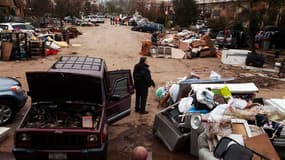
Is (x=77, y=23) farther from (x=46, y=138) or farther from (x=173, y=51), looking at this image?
(x=46, y=138)

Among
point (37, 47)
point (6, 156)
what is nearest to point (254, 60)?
point (37, 47)

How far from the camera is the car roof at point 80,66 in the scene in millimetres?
6510

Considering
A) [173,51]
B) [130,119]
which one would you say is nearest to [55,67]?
[130,119]

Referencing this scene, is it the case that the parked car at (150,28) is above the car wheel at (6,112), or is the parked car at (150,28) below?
below

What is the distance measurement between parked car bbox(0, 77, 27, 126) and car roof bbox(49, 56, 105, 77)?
1738 millimetres

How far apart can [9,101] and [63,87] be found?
269 cm

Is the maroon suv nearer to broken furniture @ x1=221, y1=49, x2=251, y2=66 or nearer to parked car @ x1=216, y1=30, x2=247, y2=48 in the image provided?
broken furniture @ x1=221, y1=49, x2=251, y2=66

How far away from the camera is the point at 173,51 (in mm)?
23078

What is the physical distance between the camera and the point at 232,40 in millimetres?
27422

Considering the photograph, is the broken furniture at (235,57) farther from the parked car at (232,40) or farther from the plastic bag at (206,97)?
the plastic bag at (206,97)

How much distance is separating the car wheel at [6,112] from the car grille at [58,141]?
301cm

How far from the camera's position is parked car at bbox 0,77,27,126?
811 centimetres

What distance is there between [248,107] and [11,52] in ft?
50.6

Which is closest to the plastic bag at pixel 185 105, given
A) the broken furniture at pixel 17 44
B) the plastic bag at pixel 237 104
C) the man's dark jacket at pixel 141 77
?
the plastic bag at pixel 237 104
